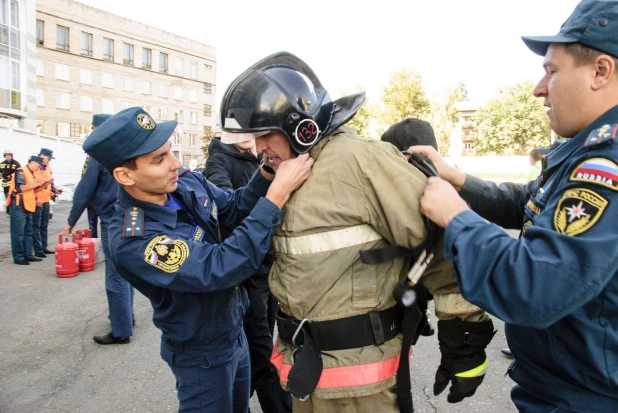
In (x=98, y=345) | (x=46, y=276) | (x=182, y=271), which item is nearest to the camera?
(x=182, y=271)

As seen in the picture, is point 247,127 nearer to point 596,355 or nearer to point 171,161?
point 171,161

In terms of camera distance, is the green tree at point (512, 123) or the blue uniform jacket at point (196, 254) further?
the green tree at point (512, 123)

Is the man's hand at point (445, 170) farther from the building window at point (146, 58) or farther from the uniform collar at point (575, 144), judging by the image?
the building window at point (146, 58)

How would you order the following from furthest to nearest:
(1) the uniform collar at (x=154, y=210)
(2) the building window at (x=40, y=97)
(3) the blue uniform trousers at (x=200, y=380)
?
(2) the building window at (x=40, y=97), (3) the blue uniform trousers at (x=200, y=380), (1) the uniform collar at (x=154, y=210)

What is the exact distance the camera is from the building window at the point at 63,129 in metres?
40.2

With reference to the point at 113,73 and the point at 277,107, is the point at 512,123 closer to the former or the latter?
the point at 113,73

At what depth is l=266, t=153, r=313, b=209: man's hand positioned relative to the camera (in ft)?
5.64

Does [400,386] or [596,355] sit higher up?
[596,355]

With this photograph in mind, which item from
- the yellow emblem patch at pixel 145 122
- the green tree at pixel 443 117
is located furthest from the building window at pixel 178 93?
the yellow emblem patch at pixel 145 122

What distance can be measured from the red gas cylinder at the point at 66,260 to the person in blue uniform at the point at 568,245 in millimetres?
7064

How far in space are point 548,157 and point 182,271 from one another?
147 cm

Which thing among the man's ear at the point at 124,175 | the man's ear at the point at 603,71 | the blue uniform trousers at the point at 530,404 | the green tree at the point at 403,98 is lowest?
the blue uniform trousers at the point at 530,404

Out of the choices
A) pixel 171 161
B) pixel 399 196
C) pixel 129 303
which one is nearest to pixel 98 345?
pixel 129 303

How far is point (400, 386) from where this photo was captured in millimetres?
1719
